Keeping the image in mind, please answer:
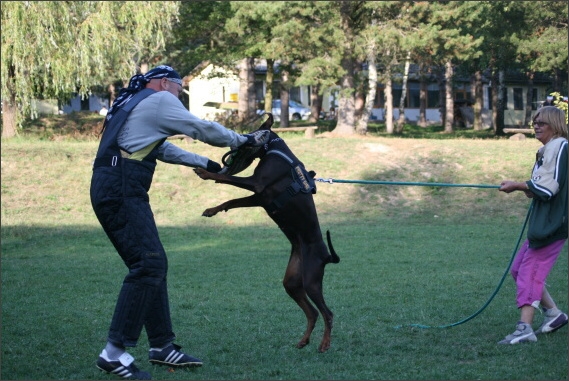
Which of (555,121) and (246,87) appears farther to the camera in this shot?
(246,87)

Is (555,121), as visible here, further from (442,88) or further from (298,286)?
(442,88)

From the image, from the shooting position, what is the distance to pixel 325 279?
11.4m

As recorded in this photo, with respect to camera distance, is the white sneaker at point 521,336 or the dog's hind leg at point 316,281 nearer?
the dog's hind leg at point 316,281

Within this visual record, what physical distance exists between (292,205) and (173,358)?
1.54 meters

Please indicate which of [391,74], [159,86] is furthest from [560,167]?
[391,74]

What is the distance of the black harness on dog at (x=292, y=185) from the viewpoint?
6340mm

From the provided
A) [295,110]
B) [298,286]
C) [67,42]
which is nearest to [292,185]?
[298,286]

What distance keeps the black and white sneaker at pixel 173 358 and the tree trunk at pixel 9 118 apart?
21377 mm

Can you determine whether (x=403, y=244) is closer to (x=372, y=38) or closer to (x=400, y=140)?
(x=400, y=140)

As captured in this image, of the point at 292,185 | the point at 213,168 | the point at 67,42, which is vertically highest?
the point at 67,42

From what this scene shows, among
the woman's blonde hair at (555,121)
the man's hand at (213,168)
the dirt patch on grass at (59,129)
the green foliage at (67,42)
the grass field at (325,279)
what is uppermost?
the green foliage at (67,42)

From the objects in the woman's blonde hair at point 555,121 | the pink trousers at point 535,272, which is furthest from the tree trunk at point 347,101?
the pink trousers at point 535,272

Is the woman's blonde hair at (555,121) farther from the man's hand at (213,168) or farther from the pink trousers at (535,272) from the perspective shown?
the man's hand at (213,168)

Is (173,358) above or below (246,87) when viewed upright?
below
